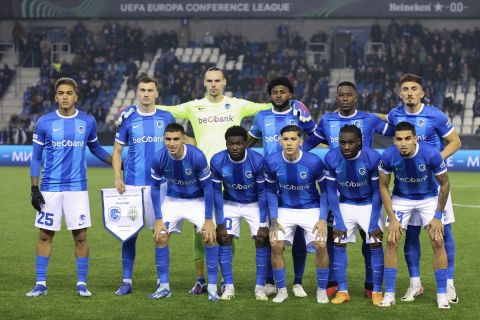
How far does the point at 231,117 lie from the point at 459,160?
17.9 metres

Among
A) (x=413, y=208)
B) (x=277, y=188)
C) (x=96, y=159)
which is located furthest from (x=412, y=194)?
(x=96, y=159)

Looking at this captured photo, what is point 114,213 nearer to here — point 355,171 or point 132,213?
point 132,213

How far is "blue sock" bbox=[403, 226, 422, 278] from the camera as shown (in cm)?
909

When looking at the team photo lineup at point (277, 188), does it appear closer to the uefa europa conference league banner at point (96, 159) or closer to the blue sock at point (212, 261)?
the blue sock at point (212, 261)

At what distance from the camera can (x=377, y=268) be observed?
879 centimetres

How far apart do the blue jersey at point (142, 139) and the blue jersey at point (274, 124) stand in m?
0.91

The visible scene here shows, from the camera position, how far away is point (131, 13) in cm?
3622

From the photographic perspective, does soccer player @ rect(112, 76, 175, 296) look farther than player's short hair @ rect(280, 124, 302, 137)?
Yes

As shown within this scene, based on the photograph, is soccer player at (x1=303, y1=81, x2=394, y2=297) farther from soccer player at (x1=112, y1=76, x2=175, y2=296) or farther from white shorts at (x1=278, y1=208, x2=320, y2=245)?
soccer player at (x1=112, y1=76, x2=175, y2=296)

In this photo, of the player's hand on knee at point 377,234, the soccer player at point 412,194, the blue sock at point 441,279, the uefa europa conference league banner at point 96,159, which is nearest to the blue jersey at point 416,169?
the soccer player at point 412,194

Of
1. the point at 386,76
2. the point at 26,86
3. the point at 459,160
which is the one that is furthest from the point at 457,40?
the point at 26,86

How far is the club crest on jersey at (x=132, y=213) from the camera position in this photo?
30.4ft

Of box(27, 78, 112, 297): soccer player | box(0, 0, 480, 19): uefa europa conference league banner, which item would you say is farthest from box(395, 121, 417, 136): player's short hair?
box(0, 0, 480, 19): uefa europa conference league banner

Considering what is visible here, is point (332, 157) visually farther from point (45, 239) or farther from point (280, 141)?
point (45, 239)
